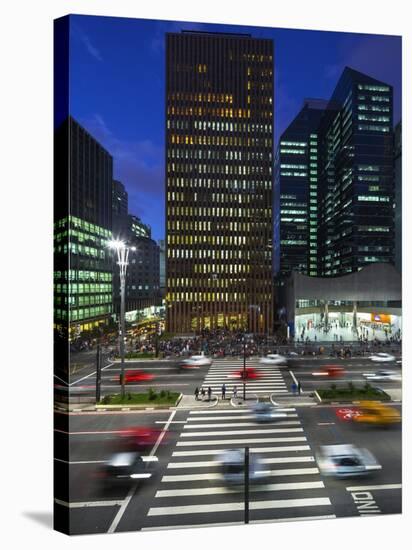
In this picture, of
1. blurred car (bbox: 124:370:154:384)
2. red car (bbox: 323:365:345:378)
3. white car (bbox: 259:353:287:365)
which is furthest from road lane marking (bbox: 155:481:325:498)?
white car (bbox: 259:353:287:365)

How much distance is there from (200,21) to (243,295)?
2810cm

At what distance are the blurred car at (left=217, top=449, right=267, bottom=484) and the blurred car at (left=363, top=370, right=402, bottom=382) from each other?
11.8 meters

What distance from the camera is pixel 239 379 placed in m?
24.2

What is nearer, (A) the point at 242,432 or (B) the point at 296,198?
(A) the point at 242,432

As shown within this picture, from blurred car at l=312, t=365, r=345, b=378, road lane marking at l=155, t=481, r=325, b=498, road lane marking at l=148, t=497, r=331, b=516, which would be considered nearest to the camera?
road lane marking at l=148, t=497, r=331, b=516

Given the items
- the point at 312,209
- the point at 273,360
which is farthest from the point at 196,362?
the point at 312,209

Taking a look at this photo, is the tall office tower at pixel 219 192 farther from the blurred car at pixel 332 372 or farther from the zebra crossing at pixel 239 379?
the blurred car at pixel 332 372

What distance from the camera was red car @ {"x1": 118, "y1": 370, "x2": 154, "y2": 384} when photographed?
25828 millimetres

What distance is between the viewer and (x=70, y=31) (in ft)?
41.3

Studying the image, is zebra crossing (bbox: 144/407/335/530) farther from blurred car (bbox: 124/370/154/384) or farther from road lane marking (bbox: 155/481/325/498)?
blurred car (bbox: 124/370/154/384)

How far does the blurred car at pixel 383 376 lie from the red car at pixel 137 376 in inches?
523

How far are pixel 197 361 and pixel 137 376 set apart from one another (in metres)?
4.30

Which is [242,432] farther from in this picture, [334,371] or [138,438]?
[334,371]

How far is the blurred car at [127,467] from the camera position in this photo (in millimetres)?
14609
